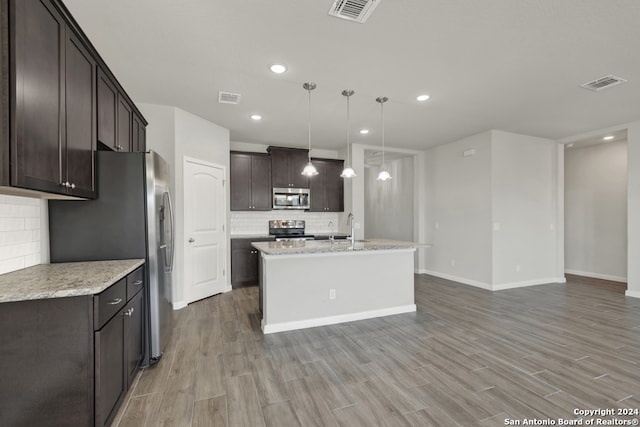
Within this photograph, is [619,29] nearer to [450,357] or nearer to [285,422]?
[450,357]

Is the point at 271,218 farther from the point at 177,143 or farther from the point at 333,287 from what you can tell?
the point at 333,287

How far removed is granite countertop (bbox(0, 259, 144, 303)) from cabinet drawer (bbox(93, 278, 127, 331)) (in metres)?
0.05

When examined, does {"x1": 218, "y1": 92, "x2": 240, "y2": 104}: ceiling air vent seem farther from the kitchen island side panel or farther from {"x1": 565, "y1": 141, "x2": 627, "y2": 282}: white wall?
{"x1": 565, "y1": 141, "x2": 627, "y2": 282}: white wall

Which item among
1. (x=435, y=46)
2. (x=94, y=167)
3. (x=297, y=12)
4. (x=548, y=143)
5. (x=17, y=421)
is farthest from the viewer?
(x=548, y=143)

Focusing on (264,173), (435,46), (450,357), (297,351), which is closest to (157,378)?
(297,351)

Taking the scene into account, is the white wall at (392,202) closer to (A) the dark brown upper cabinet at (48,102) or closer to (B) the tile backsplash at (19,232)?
(A) the dark brown upper cabinet at (48,102)

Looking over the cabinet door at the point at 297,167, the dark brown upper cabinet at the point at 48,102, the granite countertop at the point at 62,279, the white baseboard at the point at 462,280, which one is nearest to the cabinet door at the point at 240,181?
the cabinet door at the point at 297,167

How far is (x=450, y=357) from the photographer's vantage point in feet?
8.55

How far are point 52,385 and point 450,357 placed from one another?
9.29ft

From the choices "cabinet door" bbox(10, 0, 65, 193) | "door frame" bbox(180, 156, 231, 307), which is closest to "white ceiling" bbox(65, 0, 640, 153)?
"cabinet door" bbox(10, 0, 65, 193)

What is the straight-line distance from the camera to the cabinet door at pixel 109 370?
5.07 feet

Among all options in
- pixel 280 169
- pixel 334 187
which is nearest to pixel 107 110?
pixel 280 169

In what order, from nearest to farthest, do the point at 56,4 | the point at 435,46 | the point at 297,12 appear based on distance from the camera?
1. the point at 56,4
2. the point at 297,12
3. the point at 435,46

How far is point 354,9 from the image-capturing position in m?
2.04
